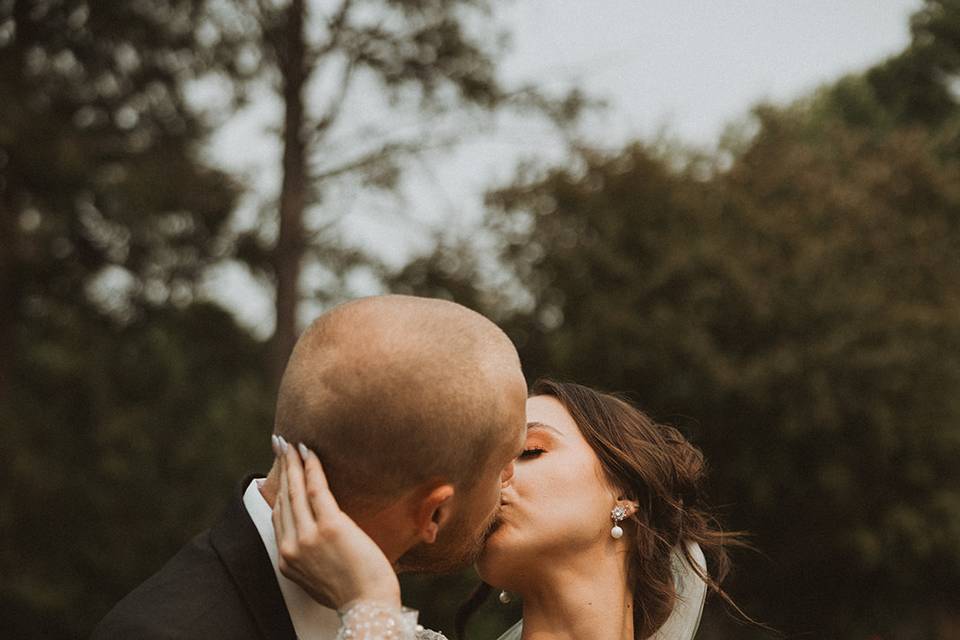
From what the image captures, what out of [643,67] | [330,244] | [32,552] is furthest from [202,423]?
[643,67]

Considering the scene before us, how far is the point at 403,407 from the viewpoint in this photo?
2311 mm

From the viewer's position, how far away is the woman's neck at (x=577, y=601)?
3.77m

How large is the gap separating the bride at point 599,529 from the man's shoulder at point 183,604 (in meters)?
1.16

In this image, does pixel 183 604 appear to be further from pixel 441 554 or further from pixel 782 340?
pixel 782 340

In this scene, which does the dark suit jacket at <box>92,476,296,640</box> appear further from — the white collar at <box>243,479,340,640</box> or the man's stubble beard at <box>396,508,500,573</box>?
→ the man's stubble beard at <box>396,508,500,573</box>

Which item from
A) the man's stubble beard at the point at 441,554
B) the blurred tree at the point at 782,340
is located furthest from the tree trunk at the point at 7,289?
the man's stubble beard at the point at 441,554

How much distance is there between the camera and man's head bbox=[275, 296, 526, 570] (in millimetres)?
2309

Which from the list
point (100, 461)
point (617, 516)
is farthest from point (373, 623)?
point (100, 461)

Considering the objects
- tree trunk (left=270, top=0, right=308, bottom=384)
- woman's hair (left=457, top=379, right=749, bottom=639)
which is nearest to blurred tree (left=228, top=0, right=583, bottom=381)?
tree trunk (left=270, top=0, right=308, bottom=384)

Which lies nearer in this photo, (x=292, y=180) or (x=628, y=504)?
(x=628, y=504)

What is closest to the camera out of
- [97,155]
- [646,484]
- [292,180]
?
[646,484]

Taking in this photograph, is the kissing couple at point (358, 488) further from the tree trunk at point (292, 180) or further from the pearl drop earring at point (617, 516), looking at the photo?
the tree trunk at point (292, 180)

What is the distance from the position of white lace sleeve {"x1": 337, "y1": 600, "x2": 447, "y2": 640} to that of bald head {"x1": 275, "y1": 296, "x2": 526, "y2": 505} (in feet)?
0.76

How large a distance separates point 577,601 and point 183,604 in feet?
5.86
